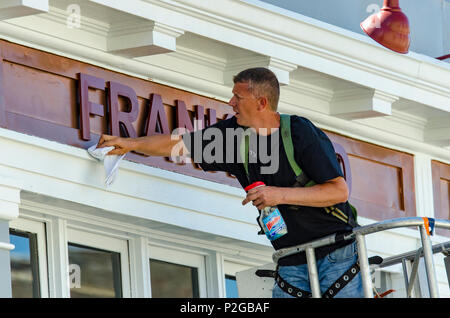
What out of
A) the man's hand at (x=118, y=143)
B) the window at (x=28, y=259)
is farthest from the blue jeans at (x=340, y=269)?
the window at (x=28, y=259)

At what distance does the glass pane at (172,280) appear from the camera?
31.5ft

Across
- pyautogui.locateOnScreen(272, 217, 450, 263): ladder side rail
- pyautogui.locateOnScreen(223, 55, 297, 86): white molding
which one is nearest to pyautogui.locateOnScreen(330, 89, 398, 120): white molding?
pyautogui.locateOnScreen(223, 55, 297, 86): white molding

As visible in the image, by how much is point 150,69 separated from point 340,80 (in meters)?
1.53

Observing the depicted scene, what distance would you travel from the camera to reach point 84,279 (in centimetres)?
912

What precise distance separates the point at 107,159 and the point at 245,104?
1.08 metres

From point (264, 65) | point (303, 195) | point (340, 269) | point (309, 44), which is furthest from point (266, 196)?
point (309, 44)

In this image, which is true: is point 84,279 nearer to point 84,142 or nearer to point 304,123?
point 84,142

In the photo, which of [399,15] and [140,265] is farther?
[399,15]

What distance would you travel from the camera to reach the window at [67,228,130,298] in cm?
905

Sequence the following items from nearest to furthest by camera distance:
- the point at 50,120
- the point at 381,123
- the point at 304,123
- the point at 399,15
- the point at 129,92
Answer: the point at 304,123 → the point at 50,120 → the point at 129,92 → the point at 399,15 → the point at 381,123

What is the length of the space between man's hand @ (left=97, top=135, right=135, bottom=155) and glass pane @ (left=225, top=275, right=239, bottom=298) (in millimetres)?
1750

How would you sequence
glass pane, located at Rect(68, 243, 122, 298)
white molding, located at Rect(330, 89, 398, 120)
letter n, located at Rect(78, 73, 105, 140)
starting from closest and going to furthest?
letter n, located at Rect(78, 73, 105, 140) < glass pane, located at Rect(68, 243, 122, 298) < white molding, located at Rect(330, 89, 398, 120)

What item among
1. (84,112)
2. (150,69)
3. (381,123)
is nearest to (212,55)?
(150,69)

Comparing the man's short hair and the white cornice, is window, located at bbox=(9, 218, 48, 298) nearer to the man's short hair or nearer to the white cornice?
the white cornice
